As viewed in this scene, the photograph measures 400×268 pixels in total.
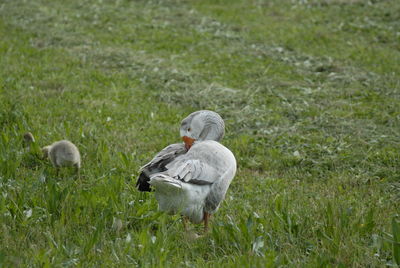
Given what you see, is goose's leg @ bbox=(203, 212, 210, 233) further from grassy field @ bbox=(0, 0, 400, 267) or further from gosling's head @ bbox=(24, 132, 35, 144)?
gosling's head @ bbox=(24, 132, 35, 144)

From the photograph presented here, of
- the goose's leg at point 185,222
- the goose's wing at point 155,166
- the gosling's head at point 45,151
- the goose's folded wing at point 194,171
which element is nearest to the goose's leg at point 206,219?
the goose's leg at point 185,222

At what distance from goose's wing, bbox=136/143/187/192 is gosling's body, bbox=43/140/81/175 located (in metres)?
1.49

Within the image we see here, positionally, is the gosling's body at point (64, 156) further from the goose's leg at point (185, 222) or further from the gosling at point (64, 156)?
the goose's leg at point (185, 222)

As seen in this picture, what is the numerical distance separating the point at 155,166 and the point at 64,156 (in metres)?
1.68

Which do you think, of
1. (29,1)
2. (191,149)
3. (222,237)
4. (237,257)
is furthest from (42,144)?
(29,1)

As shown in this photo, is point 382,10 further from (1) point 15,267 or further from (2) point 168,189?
(1) point 15,267

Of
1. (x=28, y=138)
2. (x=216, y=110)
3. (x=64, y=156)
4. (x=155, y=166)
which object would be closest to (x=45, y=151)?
(x=28, y=138)

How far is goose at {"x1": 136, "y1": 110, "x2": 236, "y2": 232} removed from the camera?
417cm

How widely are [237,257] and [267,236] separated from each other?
52 centimetres

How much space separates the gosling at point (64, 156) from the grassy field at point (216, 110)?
6.2 inches

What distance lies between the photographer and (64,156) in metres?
5.89

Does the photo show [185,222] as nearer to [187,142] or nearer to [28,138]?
[187,142]

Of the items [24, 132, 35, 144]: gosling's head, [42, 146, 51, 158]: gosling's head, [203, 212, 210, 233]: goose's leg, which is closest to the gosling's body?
[42, 146, 51, 158]: gosling's head

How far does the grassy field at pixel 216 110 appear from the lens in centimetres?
398
